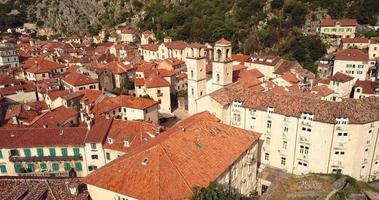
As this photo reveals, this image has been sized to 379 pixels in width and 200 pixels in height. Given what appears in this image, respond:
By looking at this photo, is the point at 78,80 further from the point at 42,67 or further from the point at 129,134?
the point at 129,134

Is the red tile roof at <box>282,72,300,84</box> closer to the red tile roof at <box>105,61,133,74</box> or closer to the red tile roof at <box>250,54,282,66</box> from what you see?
the red tile roof at <box>250,54,282,66</box>

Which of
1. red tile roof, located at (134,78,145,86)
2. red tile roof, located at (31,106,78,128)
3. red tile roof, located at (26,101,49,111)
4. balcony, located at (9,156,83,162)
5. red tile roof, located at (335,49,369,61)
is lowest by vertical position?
balcony, located at (9,156,83,162)

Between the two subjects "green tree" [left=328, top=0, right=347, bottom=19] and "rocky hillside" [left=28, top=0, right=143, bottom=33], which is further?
"rocky hillside" [left=28, top=0, right=143, bottom=33]

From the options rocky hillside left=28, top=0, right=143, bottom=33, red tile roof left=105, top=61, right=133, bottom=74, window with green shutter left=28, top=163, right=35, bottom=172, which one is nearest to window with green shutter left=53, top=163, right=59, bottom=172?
window with green shutter left=28, top=163, right=35, bottom=172

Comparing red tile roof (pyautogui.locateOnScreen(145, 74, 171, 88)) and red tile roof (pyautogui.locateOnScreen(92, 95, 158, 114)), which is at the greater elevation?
red tile roof (pyautogui.locateOnScreen(145, 74, 171, 88))

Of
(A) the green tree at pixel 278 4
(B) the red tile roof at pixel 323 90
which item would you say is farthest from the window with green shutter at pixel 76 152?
(A) the green tree at pixel 278 4

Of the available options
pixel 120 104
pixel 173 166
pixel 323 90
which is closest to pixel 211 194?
pixel 173 166

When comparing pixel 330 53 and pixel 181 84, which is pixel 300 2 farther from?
pixel 181 84
